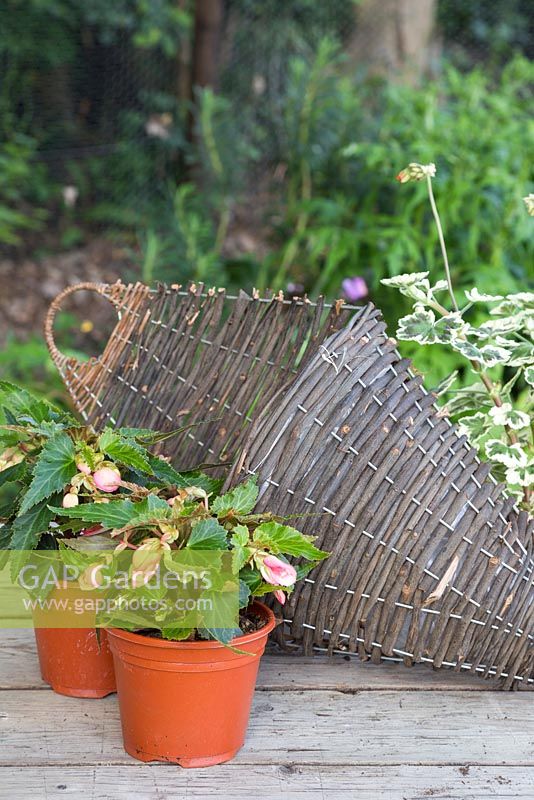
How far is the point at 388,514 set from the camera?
1.24 metres

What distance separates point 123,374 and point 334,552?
1.82ft

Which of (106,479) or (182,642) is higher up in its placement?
(106,479)

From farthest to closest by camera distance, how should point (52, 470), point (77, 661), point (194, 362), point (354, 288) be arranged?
point (354, 288)
point (194, 362)
point (77, 661)
point (52, 470)

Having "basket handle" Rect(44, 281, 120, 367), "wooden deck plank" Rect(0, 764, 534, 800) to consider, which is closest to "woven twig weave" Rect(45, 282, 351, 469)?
"basket handle" Rect(44, 281, 120, 367)

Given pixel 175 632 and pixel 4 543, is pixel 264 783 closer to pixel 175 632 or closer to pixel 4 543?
pixel 175 632

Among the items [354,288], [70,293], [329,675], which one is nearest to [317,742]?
[329,675]

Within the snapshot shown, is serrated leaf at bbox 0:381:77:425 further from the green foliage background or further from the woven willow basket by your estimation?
the green foliage background

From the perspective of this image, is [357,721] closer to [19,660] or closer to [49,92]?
[19,660]

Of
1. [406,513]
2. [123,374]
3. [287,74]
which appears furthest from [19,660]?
[287,74]

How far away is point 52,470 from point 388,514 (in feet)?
1.44

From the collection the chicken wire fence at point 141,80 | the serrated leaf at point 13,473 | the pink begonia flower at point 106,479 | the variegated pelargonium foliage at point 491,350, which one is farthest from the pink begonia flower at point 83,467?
the chicken wire fence at point 141,80

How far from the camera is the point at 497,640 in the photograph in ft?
4.30

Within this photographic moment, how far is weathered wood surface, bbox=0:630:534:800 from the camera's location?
1.11m

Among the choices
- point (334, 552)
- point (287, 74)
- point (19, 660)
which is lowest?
point (19, 660)
